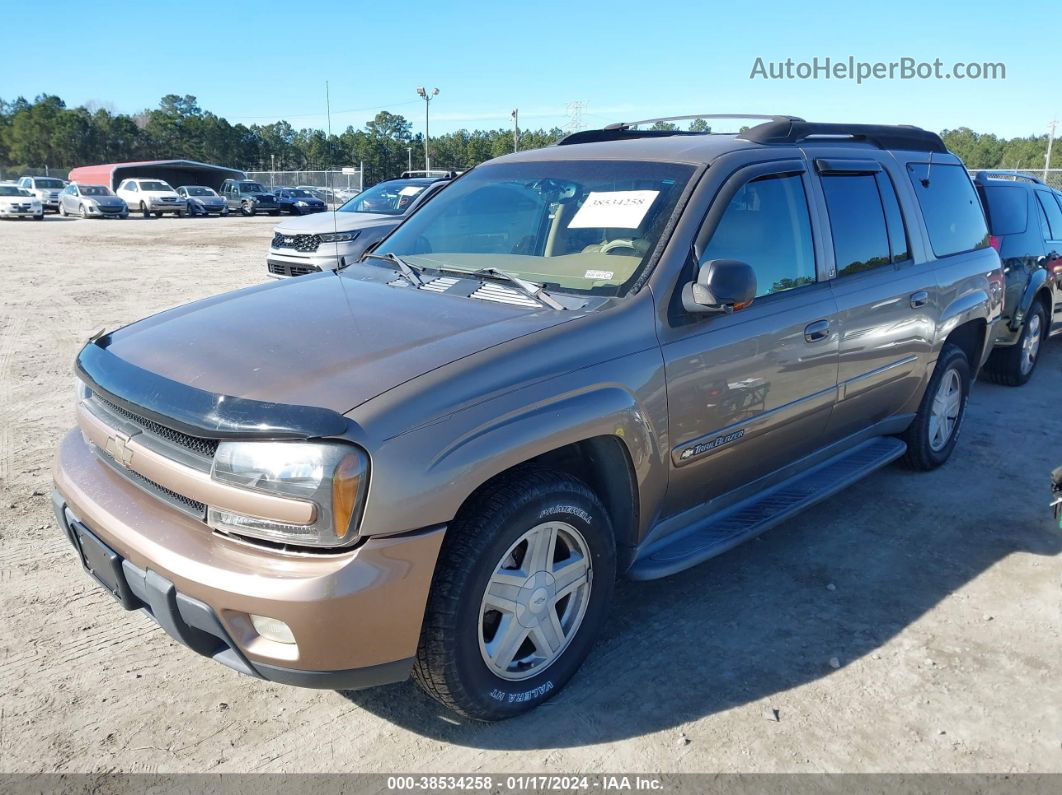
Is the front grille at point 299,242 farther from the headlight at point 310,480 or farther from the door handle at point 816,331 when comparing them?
the headlight at point 310,480

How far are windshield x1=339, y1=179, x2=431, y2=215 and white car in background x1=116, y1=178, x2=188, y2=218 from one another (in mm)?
29987

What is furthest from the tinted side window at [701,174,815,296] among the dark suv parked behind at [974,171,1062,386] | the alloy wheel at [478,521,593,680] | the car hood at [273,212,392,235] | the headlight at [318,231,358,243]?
the car hood at [273,212,392,235]

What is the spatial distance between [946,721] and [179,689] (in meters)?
2.76

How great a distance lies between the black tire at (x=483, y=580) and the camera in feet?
7.82

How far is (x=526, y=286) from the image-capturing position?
10.1ft

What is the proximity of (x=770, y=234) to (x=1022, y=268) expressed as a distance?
4.95 meters

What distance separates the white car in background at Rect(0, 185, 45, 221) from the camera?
33906 mm

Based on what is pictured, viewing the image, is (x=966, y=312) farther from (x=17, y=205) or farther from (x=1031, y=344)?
(x=17, y=205)

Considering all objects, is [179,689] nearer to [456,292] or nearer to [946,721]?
[456,292]

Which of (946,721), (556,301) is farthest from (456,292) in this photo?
(946,721)

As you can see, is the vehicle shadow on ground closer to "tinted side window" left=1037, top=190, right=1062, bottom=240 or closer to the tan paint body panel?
the tan paint body panel

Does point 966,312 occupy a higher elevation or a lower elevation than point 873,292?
lower

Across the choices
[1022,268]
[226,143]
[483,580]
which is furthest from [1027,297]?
[226,143]

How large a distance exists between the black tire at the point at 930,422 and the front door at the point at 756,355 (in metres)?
1.33
